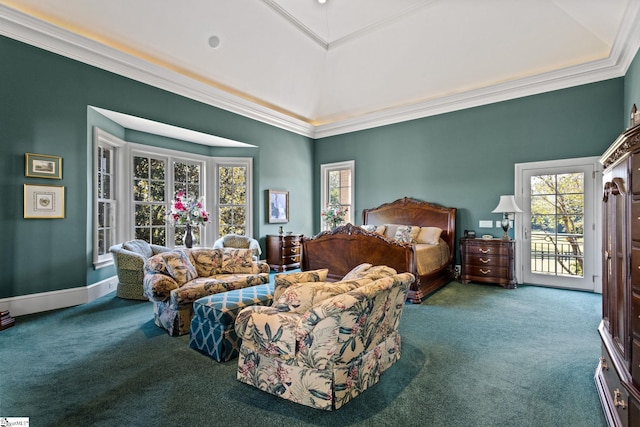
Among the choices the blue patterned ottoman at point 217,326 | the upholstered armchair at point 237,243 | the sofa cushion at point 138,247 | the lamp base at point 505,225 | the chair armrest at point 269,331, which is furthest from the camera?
the upholstered armchair at point 237,243

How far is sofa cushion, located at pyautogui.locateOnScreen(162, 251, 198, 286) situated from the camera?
369 cm

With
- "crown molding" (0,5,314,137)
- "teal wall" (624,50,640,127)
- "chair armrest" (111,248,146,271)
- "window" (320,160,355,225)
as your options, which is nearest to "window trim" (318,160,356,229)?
"window" (320,160,355,225)

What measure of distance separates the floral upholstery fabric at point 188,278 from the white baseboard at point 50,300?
1.62 meters

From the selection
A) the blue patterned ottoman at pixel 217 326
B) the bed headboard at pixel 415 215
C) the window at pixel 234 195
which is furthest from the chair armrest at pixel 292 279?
the window at pixel 234 195

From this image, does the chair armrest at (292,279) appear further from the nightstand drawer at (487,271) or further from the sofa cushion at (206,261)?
the nightstand drawer at (487,271)

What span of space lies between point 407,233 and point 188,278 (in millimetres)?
4010

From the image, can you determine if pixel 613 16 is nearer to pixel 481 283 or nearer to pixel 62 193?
pixel 481 283

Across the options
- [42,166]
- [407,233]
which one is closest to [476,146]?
[407,233]

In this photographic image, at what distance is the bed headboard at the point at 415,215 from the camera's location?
6.31m

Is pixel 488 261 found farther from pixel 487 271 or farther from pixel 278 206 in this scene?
pixel 278 206

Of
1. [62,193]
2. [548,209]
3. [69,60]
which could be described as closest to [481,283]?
[548,209]

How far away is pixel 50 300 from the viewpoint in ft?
13.9

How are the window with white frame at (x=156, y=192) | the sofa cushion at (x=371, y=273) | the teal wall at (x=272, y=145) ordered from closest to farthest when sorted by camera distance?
the sofa cushion at (x=371, y=273) → the teal wall at (x=272, y=145) → the window with white frame at (x=156, y=192)

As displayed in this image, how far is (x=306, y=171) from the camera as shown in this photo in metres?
8.34
